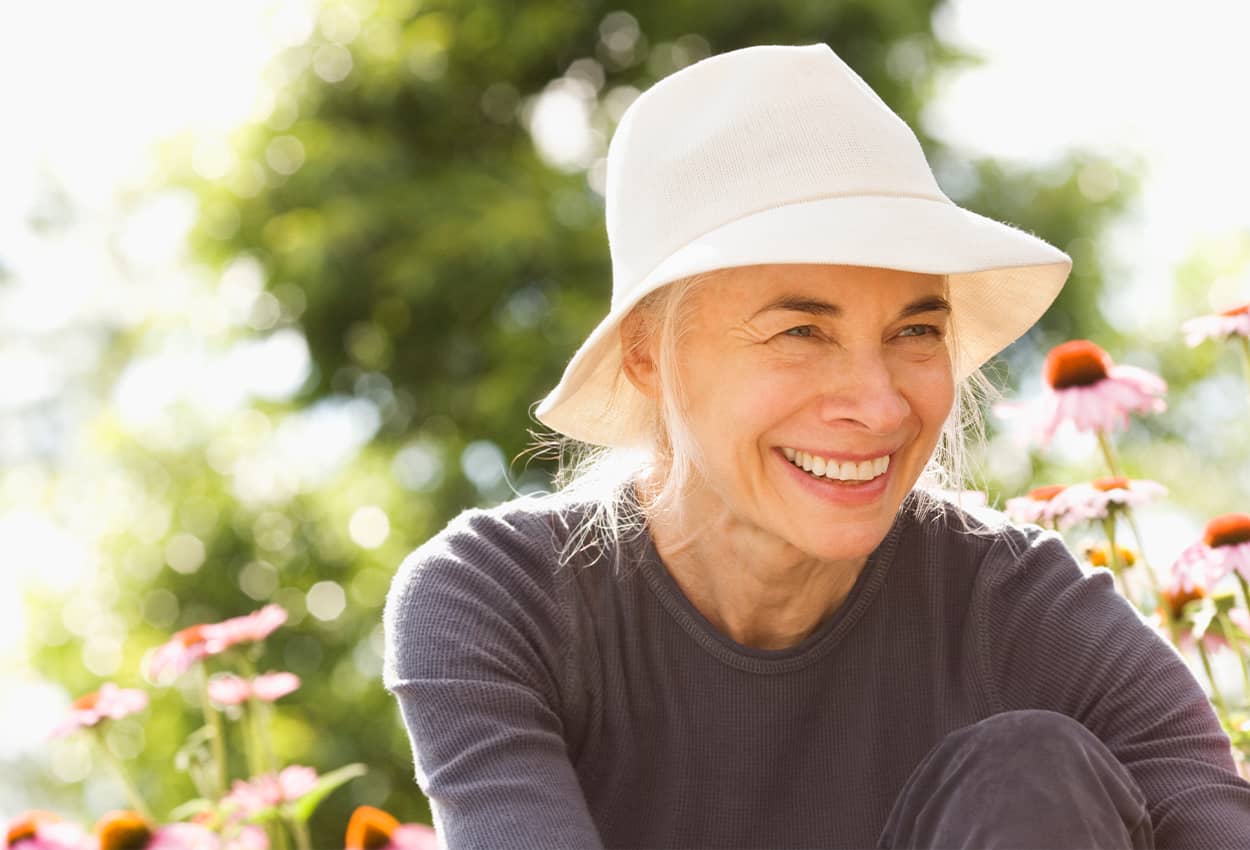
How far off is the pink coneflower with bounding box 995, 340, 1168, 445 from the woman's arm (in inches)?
40.0

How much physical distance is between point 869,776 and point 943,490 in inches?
16.7

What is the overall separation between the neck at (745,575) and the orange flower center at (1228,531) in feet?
1.95

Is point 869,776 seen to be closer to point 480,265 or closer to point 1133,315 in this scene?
point 480,265

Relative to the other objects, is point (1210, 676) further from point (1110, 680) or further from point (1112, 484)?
point (1110, 680)

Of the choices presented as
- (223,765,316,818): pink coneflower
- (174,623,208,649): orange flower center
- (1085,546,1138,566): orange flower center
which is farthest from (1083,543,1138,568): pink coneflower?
(174,623,208,649): orange flower center

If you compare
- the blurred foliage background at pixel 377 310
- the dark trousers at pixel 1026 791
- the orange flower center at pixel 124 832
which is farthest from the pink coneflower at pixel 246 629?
the blurred foliage background at pixel 377 310

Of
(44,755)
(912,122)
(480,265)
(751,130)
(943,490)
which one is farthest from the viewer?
(44,755)

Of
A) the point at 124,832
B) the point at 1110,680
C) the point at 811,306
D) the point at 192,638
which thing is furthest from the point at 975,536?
the point at 124,832

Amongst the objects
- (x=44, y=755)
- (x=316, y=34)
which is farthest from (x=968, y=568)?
(x=44, y=755)

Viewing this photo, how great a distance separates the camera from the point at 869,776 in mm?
1707

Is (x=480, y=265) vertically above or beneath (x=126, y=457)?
above

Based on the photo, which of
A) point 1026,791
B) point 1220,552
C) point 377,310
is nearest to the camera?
point 1026,791

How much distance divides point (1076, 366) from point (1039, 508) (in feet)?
1.24

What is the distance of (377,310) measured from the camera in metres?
8.13
